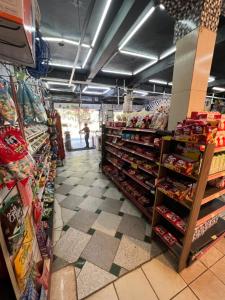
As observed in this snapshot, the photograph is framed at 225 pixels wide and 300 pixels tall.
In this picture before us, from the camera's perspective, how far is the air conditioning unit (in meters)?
0.59

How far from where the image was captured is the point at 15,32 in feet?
2.31

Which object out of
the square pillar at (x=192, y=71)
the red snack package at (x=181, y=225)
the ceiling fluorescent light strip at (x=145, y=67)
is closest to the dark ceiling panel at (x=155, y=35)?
the ceiling fluorescent light strip at (x=145, y=67)

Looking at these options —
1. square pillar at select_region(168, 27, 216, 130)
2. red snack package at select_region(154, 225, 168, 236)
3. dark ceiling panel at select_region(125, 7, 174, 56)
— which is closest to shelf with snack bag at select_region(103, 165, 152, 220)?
red snack package at select_region(154, 225, 168, 236)

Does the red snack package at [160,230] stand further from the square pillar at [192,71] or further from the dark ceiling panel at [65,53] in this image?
the dark ceiling panel at [65,53]

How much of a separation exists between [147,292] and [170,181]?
1.19 meters

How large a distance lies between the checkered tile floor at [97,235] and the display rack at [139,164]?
0.24 m

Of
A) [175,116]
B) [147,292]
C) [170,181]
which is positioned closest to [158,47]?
[175,116]

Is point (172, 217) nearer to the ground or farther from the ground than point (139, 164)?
nearer to the ground

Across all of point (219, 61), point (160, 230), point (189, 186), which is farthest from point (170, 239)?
point (219, 61)

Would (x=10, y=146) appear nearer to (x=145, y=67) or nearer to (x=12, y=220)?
(x=12, y=220)

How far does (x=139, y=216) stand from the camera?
98.8 inches

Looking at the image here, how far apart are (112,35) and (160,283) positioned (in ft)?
12.4

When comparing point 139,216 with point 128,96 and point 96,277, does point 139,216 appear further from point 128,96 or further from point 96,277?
point 128,96

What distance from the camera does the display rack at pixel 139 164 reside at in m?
2.28
